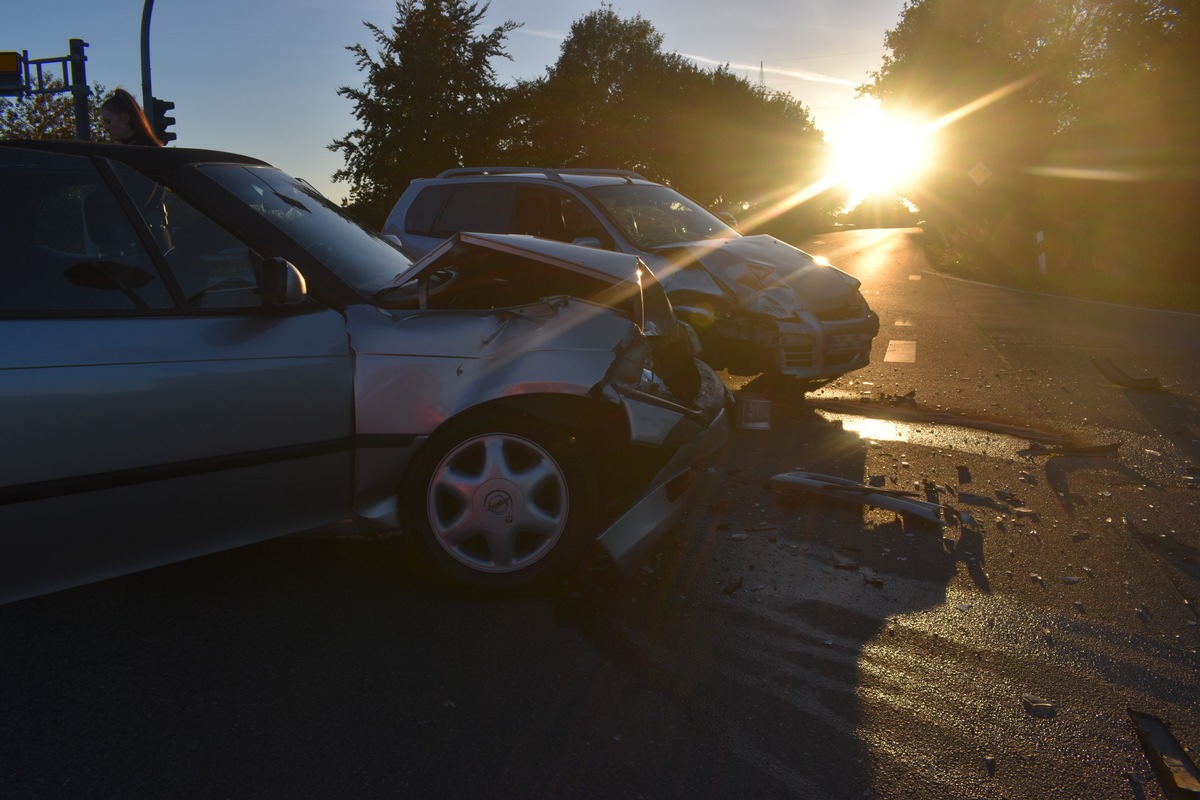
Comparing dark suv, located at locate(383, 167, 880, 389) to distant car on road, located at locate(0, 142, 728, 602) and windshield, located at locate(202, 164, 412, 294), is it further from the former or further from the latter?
distant car on road, located at locate(0, 142, 728, 602)

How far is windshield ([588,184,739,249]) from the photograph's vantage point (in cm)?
856

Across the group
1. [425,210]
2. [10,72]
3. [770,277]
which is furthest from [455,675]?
[10,72]

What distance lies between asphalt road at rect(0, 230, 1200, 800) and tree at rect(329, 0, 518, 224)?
2655 centimetres

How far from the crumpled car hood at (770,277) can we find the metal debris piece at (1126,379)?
2580 mm

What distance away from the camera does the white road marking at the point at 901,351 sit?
35.1ft

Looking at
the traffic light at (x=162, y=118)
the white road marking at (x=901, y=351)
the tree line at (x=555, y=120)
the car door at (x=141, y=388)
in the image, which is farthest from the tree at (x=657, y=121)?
the car door at (x=141, y=388)

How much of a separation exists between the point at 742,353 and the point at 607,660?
15.6ft

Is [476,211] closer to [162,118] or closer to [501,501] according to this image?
[501,501]

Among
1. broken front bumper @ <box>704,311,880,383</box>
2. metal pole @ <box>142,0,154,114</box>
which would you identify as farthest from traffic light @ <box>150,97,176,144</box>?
broken front bumper @ <box>704,311,880,383</box>

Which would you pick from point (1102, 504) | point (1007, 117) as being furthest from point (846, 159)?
point (1102, 504)

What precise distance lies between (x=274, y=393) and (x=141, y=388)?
1.38 feet

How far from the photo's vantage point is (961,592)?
4133mm

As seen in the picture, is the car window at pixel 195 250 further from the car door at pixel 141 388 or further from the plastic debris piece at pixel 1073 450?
the plastic debris piece at pixel 1073 450

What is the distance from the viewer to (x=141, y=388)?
11.1 feet
